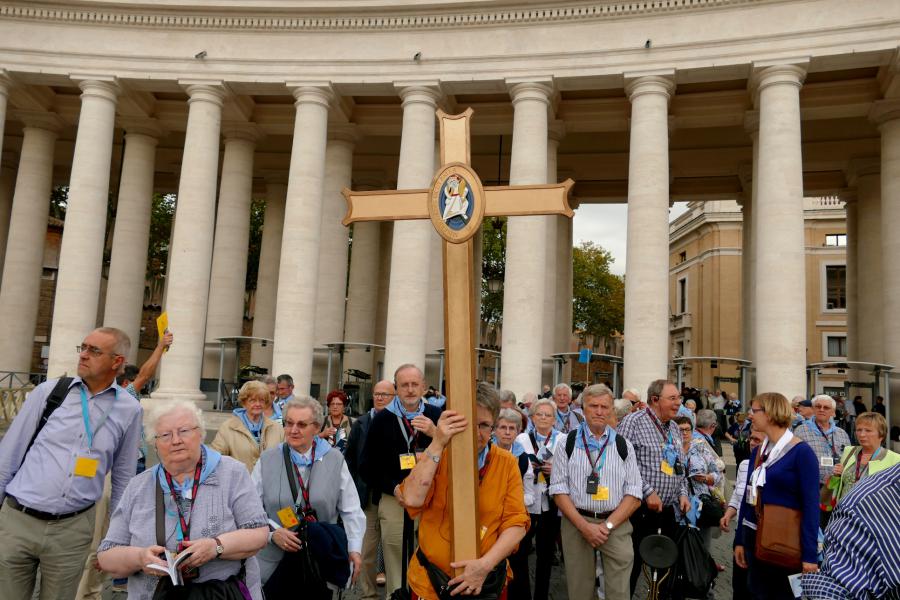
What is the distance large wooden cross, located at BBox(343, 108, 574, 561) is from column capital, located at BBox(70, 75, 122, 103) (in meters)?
21.2

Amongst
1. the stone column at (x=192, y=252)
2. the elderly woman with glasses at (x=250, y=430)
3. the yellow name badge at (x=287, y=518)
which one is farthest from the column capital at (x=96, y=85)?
the yellow name badge at (x=287, y=518)

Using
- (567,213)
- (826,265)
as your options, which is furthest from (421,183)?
(826,265)

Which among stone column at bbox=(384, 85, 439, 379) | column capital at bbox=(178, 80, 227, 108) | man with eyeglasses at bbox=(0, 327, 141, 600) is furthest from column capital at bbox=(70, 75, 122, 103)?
man with eyeglasses at bbox=(0, 327, 141, 600)

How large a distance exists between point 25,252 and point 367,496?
74.3 feet

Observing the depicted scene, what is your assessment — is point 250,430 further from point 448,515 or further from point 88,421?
point 448,515

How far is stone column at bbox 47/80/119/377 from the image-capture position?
2102 cm

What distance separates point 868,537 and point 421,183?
18.7 meters

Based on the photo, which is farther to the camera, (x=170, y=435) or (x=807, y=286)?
(x=807, y=286)

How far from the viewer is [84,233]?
70.1ft

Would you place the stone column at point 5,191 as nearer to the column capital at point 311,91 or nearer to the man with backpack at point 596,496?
the column capital at point 311,91

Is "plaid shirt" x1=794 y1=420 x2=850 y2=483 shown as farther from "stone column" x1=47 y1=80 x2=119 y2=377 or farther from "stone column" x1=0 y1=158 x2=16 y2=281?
"stone column" x1=0 y1=158 x2=16 y2=281

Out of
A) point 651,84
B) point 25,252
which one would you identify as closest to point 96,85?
point 25,252

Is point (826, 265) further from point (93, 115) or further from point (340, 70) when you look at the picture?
point (93, 115)

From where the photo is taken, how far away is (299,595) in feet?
14.6
